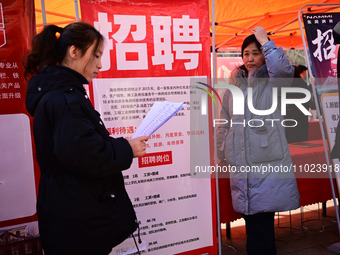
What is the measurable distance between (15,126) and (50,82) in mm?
881

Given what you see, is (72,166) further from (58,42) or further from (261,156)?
(261,156)

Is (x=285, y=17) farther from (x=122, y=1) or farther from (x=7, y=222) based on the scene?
(x=7, y=222)

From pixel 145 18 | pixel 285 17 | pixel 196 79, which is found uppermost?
pixel 285 17

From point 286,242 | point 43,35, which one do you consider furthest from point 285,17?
point 43,35

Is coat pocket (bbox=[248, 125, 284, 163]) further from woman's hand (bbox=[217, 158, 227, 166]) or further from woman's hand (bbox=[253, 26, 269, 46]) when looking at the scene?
woman's hand (bbox=[253, 26, 269, 46])

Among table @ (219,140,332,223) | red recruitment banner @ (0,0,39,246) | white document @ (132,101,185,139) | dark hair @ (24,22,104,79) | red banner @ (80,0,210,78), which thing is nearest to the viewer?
dark hair @ (24,22,104,79)

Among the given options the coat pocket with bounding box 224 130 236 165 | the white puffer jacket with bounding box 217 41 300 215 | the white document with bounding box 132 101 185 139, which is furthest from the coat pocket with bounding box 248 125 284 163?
the white document with bounding box 132 101 185 139

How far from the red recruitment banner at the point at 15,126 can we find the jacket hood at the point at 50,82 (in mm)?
768

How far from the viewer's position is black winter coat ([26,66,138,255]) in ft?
3.59

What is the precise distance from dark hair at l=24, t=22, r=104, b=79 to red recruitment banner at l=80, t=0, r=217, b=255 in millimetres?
702

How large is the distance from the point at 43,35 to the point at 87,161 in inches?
21.6

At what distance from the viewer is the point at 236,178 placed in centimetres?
211

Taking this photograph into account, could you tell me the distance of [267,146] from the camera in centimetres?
201

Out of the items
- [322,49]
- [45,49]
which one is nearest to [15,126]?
[45,49]
